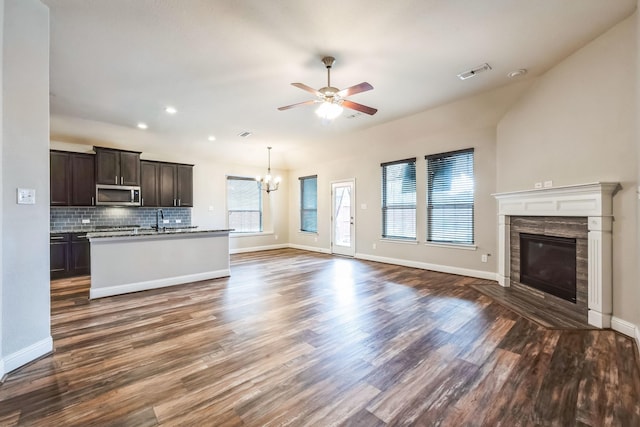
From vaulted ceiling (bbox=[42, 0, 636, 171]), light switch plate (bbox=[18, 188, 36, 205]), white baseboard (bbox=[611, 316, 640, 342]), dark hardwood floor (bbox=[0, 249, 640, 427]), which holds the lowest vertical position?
dark hardwood floor (bbox=[0, 249, 640, 427])

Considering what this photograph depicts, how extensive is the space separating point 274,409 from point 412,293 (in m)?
2.91

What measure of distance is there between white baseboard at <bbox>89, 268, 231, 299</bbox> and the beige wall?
208 inches

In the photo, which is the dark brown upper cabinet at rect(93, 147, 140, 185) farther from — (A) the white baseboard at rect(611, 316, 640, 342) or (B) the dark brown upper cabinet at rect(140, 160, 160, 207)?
(A) the white baseboard at rect(611, 316, 640, 342)

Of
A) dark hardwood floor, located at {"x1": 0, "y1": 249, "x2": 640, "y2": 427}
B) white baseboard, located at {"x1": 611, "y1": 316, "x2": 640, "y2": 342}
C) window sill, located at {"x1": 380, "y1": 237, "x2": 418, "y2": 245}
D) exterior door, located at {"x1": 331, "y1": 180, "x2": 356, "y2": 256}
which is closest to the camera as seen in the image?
dark hardwood floor, located at {"x1": 0, "y1": 249, "x2": 640, "y2": 427}

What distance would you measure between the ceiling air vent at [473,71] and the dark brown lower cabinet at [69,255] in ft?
23.2

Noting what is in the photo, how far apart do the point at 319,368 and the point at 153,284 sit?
11.4ft

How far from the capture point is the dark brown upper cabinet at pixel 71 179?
5.31 meters

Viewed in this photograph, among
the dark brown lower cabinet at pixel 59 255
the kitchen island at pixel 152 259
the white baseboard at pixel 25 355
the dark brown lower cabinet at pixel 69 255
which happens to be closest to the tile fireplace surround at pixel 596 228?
the kitchen island at pixel 152 259

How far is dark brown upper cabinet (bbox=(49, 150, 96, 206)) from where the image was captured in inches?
209

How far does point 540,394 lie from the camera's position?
A: 6.17 feet

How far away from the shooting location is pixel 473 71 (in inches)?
141

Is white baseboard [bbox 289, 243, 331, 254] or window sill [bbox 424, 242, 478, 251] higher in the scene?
window sill [bbox 424, 242, 478, 251]

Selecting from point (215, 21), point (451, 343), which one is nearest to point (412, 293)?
point (451, 343)

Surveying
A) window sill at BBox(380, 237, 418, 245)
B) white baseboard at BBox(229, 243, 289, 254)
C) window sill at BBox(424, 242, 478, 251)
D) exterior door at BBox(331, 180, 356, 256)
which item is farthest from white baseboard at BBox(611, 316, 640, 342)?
white baseboard at BBox(229, 243, 289, 254)
